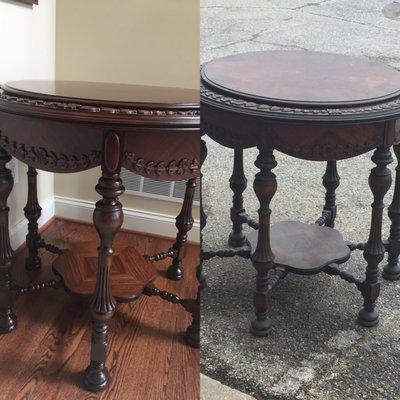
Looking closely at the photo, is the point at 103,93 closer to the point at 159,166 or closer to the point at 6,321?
the point at 159,166

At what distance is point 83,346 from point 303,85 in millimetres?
972

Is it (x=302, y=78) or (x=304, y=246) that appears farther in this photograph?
(x=304, y=246)

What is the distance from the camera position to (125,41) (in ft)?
3.72

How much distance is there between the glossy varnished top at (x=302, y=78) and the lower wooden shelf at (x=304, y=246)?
5.2 inches

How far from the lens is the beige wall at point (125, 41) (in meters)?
1.08

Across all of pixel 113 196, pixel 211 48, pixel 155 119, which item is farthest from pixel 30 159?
pixel 211 48

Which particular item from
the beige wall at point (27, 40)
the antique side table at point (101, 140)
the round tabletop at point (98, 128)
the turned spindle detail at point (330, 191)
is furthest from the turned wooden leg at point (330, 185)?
the beige wall at point (27, 40)

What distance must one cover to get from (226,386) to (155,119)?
19.5 inches

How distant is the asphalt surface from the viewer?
44cm

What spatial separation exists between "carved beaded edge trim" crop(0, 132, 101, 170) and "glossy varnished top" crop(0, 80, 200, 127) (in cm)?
9

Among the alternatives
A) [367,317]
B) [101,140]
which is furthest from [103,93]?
[367,317]

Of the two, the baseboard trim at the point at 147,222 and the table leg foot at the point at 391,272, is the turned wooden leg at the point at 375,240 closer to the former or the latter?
the table leg foot at the point at 391,272

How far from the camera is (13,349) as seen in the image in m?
1.16

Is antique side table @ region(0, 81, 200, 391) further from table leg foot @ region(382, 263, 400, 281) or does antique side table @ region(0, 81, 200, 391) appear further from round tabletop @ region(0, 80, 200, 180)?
table leg foot @ region(382, 263, 400, 281)
